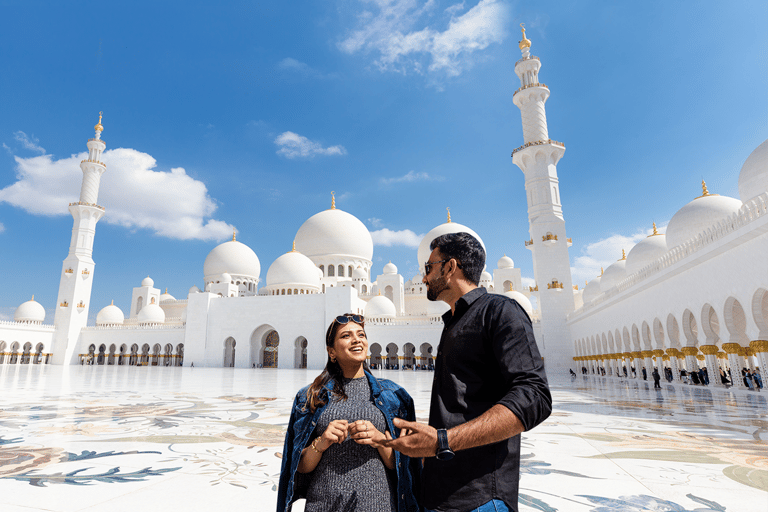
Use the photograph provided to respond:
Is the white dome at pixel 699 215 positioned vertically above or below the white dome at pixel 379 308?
above

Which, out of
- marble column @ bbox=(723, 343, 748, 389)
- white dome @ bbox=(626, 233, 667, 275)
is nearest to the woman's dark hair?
marble column @ bbox=(723, 343, 748, 389)

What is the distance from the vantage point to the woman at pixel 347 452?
1507mm

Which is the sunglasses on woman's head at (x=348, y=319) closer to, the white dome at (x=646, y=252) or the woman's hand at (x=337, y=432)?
the woman's hand at (x=337, y=432)

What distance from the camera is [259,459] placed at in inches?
132

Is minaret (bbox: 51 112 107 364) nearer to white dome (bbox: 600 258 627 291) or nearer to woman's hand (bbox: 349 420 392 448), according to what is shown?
white dome (bbox: 600 258 627 291)

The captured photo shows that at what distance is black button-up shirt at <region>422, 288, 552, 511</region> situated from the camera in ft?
3.80

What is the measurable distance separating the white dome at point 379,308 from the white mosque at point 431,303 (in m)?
0.09

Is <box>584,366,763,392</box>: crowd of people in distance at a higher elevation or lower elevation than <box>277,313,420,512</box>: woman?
lower

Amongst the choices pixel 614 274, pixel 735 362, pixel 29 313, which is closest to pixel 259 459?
pixel 735 362

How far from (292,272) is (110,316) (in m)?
15.4

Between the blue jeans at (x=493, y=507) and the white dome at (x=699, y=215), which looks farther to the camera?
the white dome at (x=699, y=215)

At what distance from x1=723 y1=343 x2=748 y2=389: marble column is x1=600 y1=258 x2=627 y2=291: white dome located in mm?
10448

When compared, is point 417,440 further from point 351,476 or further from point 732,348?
point 732,348

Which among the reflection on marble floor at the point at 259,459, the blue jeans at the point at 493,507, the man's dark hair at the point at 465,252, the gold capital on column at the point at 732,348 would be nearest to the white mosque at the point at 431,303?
the gold capital on column at the point at 732,348
